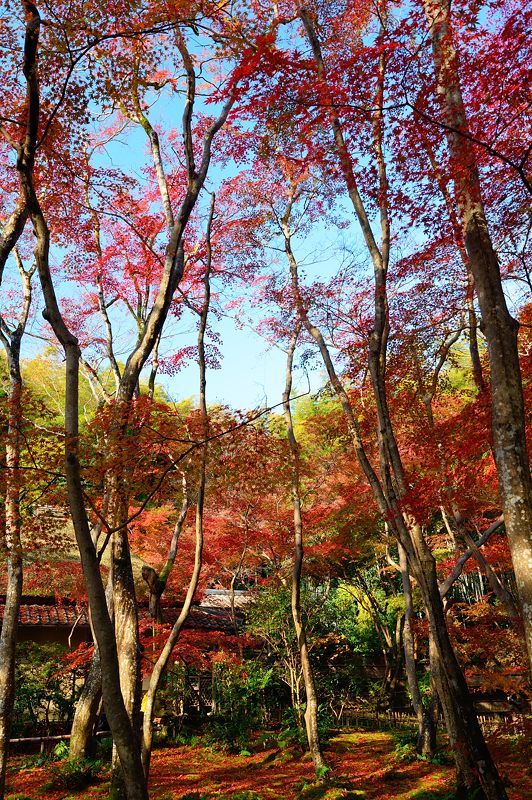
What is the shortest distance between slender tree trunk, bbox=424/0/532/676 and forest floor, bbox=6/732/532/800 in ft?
17.3

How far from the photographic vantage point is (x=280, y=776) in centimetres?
1041

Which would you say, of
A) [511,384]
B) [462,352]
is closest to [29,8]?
[511,384]

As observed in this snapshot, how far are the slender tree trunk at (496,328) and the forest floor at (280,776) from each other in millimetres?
5288

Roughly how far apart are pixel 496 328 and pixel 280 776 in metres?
9.42

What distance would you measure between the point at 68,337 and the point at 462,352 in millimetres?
8795

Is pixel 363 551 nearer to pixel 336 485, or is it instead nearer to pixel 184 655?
pixel 336 485

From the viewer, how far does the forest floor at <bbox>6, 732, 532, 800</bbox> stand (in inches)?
343

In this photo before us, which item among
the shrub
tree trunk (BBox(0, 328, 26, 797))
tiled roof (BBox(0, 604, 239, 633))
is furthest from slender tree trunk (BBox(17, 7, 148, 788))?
tiled roof (BBox(0, 604, 239, 633))

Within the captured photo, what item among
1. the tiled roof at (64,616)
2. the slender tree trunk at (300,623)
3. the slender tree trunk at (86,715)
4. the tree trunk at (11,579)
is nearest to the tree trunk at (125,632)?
the tree trunk at (11,579)

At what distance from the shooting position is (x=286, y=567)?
1623 centimetres

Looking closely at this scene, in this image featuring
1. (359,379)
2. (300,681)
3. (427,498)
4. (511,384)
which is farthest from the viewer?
(300,681)

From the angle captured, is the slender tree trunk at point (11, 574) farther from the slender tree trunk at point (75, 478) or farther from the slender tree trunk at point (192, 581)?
the slender tree trunk at point (75, 478)

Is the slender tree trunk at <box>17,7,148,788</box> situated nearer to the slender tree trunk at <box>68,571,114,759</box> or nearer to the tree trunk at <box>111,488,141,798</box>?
the tree trunk at <box>111,488,141,798</box>

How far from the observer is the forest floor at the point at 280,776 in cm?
871
